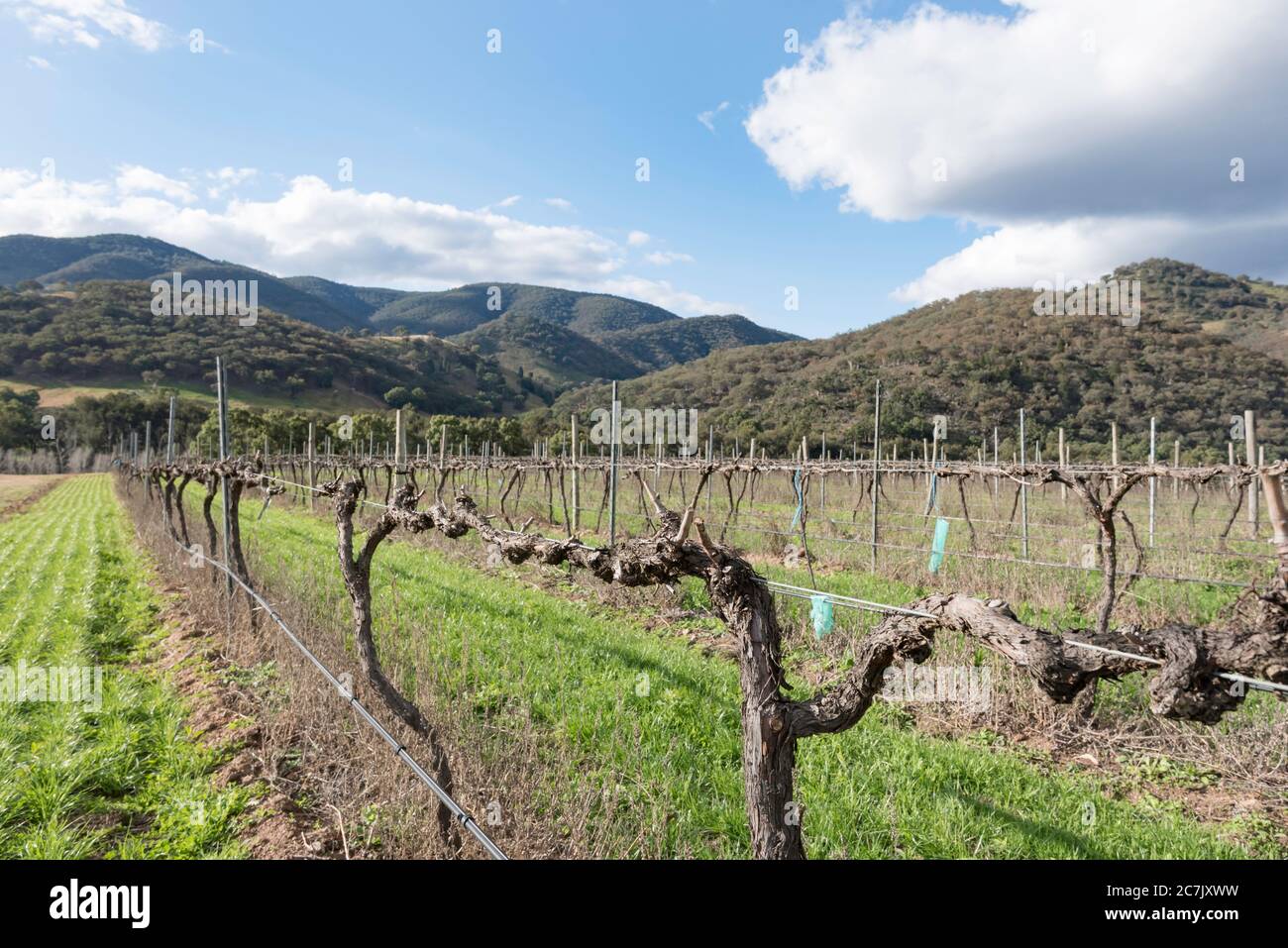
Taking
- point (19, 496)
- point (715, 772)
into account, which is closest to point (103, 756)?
point (715, 772)

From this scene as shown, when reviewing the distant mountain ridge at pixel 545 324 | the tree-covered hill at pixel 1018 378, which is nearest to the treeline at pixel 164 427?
the tree-covered hill at pixel 1018 378

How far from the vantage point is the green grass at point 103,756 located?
3416mm

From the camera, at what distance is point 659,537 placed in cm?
224

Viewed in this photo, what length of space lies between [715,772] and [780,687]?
2.01 m

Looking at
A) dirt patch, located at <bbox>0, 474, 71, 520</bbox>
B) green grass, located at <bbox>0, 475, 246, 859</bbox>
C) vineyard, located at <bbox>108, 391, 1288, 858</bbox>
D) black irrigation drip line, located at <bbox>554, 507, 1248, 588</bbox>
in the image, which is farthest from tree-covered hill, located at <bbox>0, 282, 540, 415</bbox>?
vineyard, located at <bbox>108, 391, 1288, 858</bbox>

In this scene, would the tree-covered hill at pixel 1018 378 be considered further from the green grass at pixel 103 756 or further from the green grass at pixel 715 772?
the green grass at pixel 103 756

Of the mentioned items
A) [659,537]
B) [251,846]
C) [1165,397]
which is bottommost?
[251,846]

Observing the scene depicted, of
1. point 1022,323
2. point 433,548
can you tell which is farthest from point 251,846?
point 1022,323

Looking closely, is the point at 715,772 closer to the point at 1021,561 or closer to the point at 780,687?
the point at 780,687

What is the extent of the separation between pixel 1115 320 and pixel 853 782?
239 feet

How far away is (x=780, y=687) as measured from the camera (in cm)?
213
